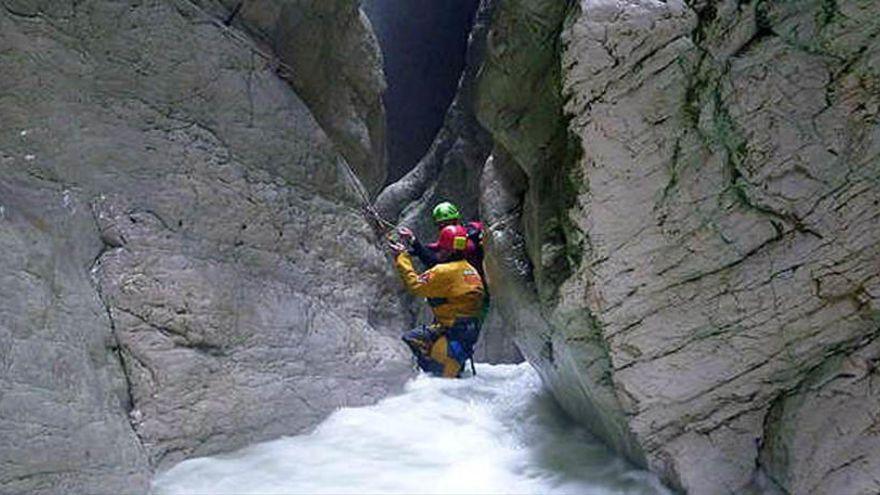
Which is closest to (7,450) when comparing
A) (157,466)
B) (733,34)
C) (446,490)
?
(157,466)

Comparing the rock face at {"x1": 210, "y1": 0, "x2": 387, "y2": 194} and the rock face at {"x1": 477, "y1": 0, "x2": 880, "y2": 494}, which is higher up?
the rock face at {"x1": 210, "y1": 0, "x2": 387, "y2": 194}

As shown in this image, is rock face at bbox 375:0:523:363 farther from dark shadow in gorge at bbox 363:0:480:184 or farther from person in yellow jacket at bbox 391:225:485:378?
person in yellow jacket at bbox 391:225:485:378

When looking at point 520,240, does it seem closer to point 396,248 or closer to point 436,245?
point 396,248

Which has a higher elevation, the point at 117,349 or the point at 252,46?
the point at 252,46

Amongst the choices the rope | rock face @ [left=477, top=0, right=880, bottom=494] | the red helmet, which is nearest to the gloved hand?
the red helmet

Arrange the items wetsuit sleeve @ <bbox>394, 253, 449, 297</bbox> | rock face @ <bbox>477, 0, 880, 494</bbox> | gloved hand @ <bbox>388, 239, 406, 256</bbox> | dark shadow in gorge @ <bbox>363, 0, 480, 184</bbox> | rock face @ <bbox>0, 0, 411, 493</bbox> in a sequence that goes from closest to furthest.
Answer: rock face @ <bbox>477, 0, 880, 494</bbox>, rock face @ <bbox>0, 0, 411, 493</bbox>, wetsuit sleeve @ <bbox>394, 253, 449, 297</bbox>, gloved hand @ <bbox>388, 239, 406, 256</bbox>, dark shadow in gorge @ <bbox>363, 0, 480, 184</bbox>

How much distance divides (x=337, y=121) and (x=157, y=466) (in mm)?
4451

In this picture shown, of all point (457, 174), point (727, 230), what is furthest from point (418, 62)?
point (727, 230)

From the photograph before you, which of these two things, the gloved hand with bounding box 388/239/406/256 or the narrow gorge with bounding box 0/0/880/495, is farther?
the gloved hand with bounding box 388/239/406/256

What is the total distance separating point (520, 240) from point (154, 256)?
9.43 feet

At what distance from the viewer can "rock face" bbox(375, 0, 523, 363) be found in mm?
12266

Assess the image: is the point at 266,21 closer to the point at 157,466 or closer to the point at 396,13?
the point at 157,466

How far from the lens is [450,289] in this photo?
8.15 meters

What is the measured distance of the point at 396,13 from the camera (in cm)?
1552
